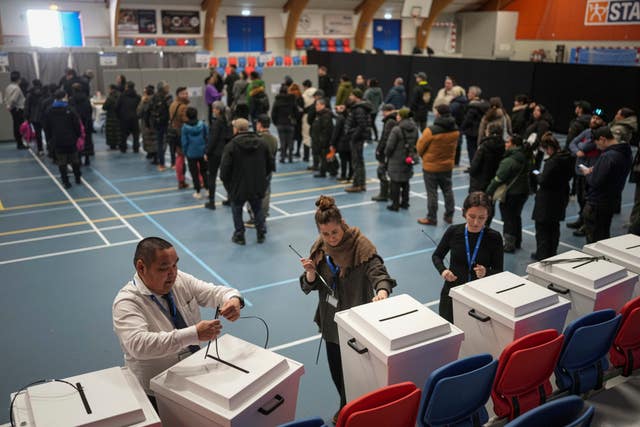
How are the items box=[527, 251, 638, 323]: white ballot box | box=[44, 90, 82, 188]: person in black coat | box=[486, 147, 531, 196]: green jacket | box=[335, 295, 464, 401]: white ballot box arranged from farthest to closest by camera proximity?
1. box=[44, 90, 82, 188]: person in black coat
2. box=[486, 147, 531, 196]: green jacket
3. box=[527, 251, 638, 323]: white ballot box
4. box=[335, 295, 464, 401]: white ballot box

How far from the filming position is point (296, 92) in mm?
12102

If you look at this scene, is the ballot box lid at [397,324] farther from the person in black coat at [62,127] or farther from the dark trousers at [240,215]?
the person in black coat at [62,127]

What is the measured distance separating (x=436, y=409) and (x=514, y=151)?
4.80 meters

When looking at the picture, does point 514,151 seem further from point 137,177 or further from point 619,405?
point 137,177

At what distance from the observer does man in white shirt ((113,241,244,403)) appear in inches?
106

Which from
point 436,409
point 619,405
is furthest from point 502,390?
point 619,405

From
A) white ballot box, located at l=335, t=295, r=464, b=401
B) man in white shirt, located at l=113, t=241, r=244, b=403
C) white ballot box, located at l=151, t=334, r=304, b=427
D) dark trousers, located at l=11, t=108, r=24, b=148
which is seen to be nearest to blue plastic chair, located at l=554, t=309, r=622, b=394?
white ballot box, located at l=335, t=295, r=464, b=401

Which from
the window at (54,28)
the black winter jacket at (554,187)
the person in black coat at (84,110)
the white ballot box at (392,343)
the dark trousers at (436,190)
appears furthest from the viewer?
the window at (54,28)

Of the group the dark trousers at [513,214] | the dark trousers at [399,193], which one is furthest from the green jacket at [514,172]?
→ the dark trousers at [399,193]

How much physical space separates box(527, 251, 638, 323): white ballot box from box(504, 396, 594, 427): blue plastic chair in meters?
1.21

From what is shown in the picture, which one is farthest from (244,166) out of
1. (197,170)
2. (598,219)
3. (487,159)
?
(598,219)

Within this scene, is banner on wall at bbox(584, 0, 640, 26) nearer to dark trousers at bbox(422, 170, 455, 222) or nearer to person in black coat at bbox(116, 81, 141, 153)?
dark trousers at bbox(422, 170, 455, 222)

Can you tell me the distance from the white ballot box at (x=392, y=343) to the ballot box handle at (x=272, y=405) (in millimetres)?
544

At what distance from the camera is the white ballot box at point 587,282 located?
3.54 meters
